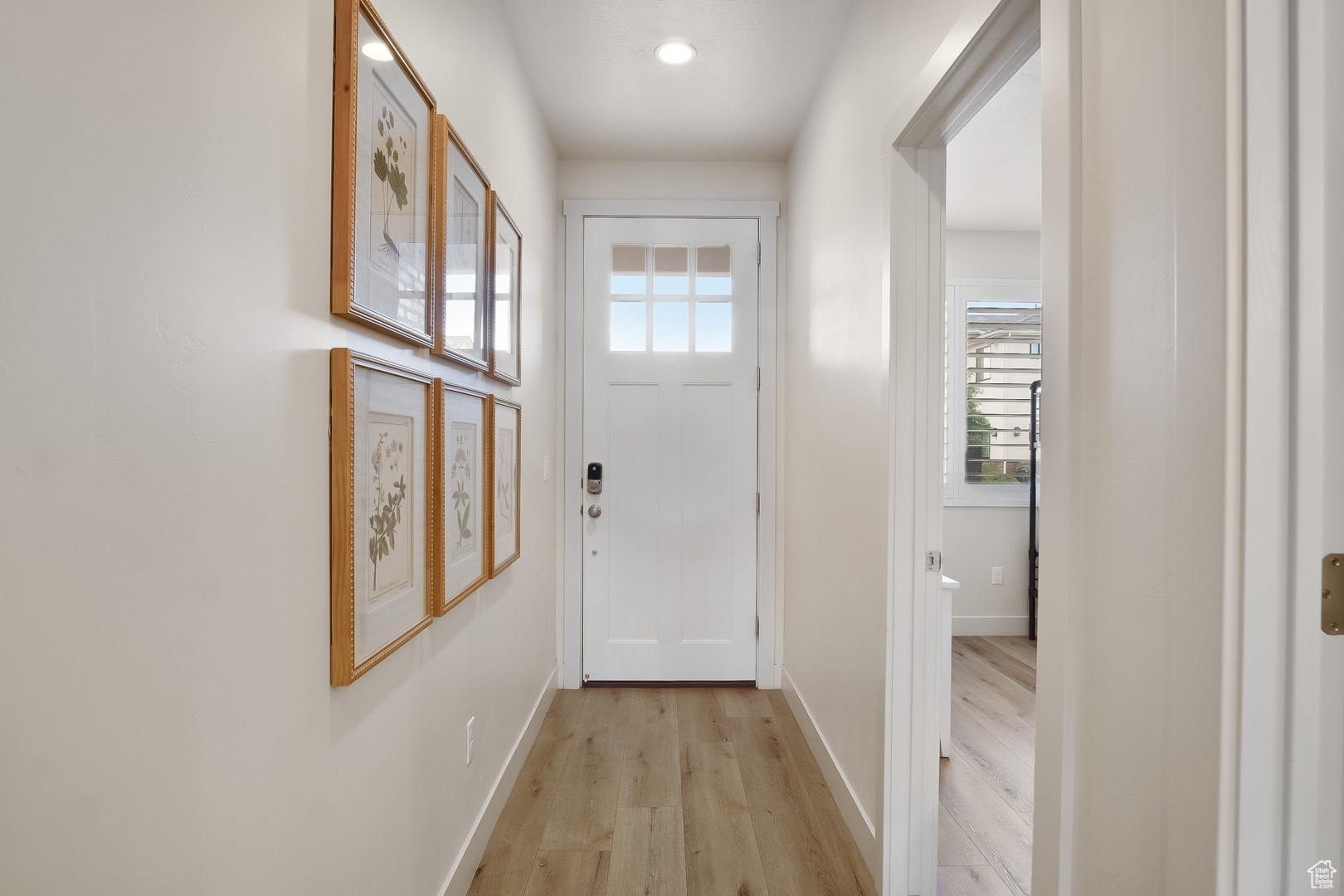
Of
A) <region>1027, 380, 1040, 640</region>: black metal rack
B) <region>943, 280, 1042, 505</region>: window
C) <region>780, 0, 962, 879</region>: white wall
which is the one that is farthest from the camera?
<region>943, 280, 1042, 505</region>: window

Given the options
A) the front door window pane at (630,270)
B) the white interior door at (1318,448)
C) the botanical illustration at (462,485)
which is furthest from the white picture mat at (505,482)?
the white interior door at (1318,448)

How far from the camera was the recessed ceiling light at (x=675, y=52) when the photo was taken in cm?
234

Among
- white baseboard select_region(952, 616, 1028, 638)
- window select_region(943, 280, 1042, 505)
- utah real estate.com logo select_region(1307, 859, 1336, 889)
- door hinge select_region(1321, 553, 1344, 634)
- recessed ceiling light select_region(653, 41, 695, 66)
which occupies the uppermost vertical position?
recessed ceiling light select_region(653, 41, 695, 66)

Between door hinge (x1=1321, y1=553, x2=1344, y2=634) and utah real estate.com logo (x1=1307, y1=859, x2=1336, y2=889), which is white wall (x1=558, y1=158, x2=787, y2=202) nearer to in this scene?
door hinge (x1=1321, y1=553, x2=1344, y2=634)

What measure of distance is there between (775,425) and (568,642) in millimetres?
1449

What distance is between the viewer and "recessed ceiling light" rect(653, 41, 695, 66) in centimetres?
234

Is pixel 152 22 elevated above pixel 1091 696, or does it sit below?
above

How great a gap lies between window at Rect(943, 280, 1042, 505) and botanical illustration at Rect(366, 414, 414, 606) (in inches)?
145

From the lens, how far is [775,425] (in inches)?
131

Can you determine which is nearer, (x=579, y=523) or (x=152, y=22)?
(x=152, y=22)

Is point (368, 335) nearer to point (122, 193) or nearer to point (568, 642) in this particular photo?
point (122, 193)

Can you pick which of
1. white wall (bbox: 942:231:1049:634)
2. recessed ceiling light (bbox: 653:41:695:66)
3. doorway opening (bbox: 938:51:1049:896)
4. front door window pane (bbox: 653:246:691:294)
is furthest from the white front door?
white wall (bbox: 942:231:1049:634)

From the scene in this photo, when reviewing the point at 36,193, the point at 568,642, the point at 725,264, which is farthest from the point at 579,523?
the point at 36,193

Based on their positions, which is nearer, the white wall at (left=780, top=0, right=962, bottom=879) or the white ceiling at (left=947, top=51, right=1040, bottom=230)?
the white wall at (left=780, top=0, right=962, bottom=879)
